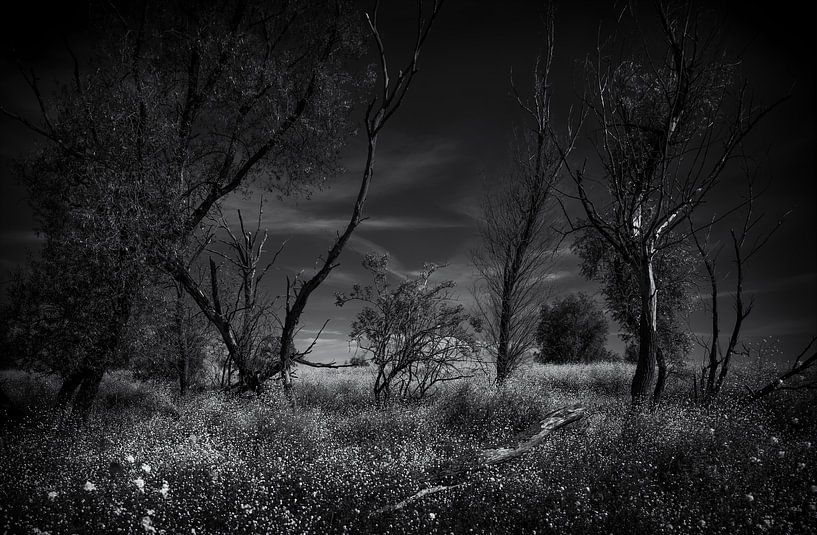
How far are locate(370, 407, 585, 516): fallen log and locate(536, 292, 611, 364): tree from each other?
23741 mm

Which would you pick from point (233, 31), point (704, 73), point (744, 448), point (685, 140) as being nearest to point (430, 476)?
point (744, 448)

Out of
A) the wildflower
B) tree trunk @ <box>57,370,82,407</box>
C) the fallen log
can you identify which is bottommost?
the wildflower

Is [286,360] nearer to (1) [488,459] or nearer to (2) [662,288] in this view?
(1) [488,459]

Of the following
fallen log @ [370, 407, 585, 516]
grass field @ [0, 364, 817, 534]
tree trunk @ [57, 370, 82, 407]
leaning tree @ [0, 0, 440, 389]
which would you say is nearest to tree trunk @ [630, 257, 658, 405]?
grass field @ [0, 364, 817, 534]

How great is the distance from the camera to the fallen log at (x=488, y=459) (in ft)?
16.7

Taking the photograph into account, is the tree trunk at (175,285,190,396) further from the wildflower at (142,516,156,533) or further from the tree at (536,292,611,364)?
the tree at (536,292,611,364)

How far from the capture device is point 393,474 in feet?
17.9

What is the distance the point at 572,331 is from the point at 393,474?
27895 millimetres

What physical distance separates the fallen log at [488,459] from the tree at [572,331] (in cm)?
2374

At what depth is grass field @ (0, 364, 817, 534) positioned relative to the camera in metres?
4.67

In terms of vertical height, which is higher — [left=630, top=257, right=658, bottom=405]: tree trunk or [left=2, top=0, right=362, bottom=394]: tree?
[left=2, top=0, right=362, bottom=394]: tree

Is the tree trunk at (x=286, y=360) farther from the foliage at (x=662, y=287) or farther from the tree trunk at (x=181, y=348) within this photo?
the foliage at (x=662, y=287)

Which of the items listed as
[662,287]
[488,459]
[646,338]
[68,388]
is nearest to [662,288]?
[662,287]

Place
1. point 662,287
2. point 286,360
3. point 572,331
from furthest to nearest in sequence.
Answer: point 572,331 < point 662,287 < point 286,360
